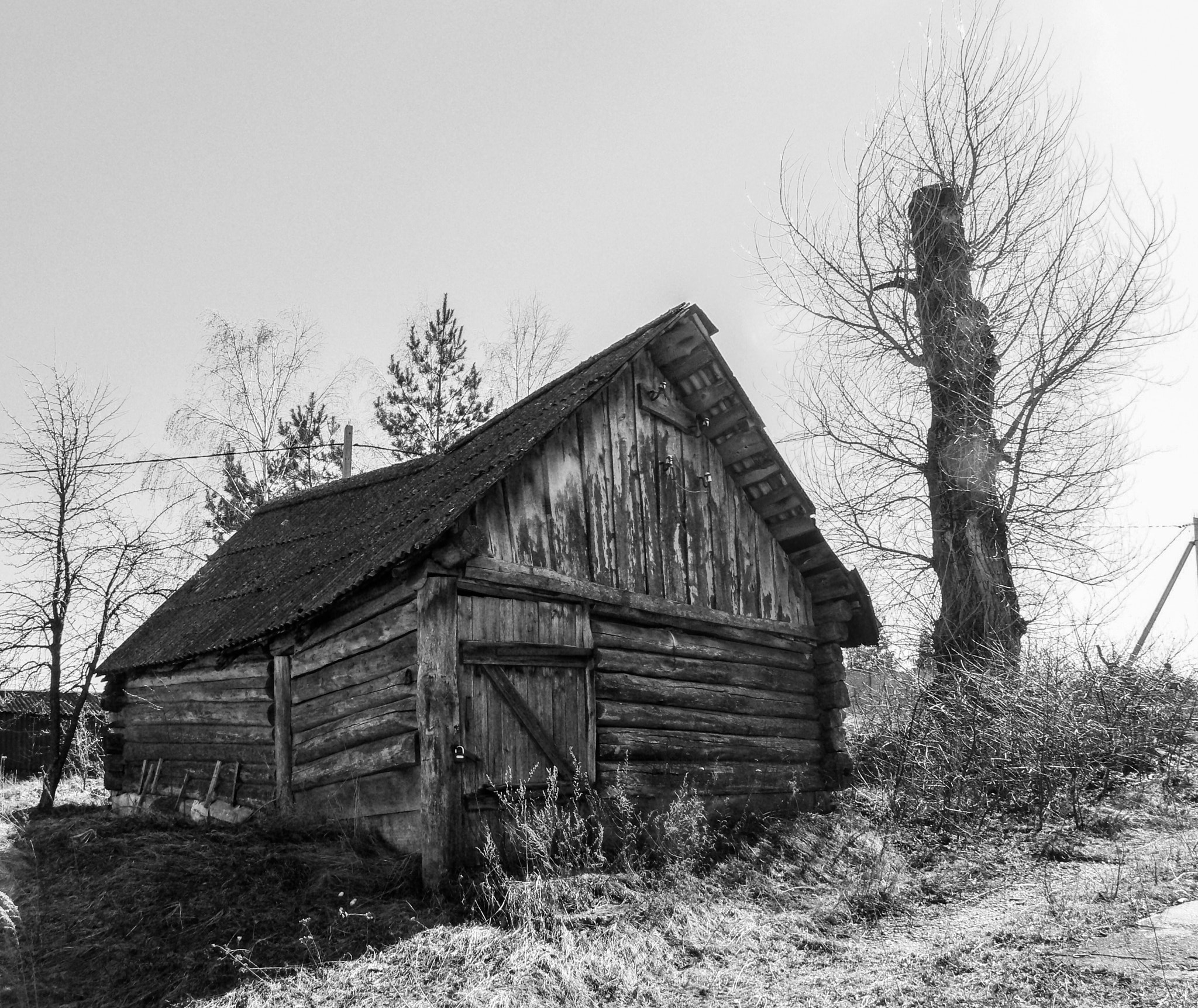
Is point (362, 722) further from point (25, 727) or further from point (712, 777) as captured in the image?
point (25, 727)

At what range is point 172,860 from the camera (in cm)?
782

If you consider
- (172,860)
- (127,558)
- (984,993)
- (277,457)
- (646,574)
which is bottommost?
(984,993)

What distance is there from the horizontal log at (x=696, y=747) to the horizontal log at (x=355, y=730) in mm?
1917

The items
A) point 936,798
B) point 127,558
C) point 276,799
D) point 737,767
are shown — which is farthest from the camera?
point 127,558

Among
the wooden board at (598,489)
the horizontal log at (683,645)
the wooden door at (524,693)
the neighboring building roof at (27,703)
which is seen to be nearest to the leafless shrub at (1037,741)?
the horizontal log at (683,645)

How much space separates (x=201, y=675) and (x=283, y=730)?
215 centimetres

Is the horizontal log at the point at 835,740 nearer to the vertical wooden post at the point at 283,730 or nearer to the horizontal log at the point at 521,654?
the horizontal log at the point at 521,654

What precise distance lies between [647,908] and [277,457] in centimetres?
2006

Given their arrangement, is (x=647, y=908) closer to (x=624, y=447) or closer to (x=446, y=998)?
(x=446, y=998)

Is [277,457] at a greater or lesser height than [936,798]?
greater

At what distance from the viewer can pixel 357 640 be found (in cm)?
877

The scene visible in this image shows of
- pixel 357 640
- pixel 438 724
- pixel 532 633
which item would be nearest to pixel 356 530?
pixel 357 640

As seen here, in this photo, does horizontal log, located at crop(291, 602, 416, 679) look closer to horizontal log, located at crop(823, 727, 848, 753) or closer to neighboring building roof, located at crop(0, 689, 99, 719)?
horizontal log, located at crop(823, 727, 848, 753)

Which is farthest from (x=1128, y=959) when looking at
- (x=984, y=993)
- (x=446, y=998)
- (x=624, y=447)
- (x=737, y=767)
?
(x=624, y=447)
